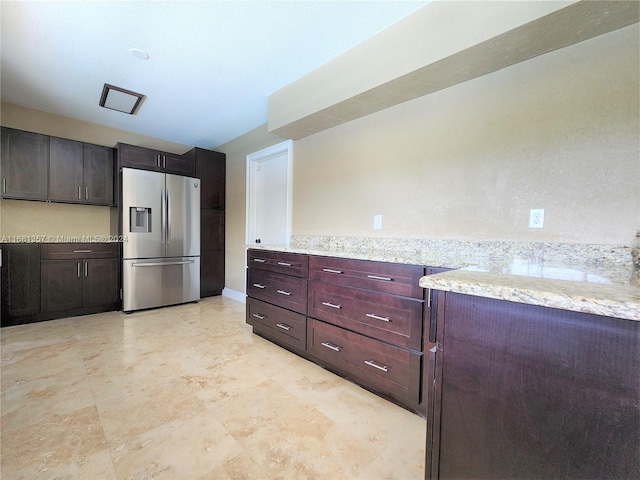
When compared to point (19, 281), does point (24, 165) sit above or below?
above

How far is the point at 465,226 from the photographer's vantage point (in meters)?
1.85

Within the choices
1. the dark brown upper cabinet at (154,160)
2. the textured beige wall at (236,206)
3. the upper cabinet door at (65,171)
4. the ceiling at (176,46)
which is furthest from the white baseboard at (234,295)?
the ceiling at (176,46)

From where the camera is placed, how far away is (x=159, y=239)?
360cm

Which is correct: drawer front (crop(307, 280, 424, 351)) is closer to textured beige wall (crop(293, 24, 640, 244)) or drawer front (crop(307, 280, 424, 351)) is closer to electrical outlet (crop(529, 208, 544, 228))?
textured beige wall (crop(293, 24, 640, 244))

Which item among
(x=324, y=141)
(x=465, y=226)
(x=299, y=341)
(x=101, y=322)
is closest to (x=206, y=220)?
(x=101, y=322)

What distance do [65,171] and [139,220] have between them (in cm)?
99

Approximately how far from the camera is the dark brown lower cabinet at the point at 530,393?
570 millimetres

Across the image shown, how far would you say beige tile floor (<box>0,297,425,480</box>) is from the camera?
3.98 feet

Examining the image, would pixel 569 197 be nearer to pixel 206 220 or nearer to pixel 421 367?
pixel 421 367

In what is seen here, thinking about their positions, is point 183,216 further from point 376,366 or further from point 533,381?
point 533,381

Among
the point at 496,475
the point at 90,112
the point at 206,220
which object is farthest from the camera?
the point at 206,220

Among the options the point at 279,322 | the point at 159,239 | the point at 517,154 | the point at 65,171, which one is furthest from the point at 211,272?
the point at 517,154

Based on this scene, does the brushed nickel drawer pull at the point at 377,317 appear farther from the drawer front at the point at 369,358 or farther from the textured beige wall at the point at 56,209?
the textured beige wall at the point at 56,209

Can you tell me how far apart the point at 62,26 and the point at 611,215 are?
3770mm
